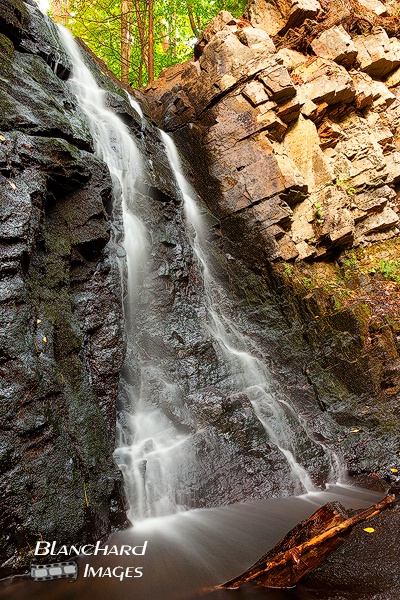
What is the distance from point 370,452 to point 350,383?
4.93 ft

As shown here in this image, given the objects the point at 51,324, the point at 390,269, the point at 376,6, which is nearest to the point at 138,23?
the point at 376,6

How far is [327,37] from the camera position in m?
11.7

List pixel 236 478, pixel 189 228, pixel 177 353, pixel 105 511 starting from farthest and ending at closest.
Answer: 1. pixel 189 228
2. pixel 177 353
3. pixel 236 478
4. pixel 105 511

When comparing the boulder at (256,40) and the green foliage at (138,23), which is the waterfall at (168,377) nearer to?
the boulder at (256,40)

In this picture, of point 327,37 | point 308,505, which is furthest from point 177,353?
point 327,37

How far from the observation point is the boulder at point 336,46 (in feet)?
37.2

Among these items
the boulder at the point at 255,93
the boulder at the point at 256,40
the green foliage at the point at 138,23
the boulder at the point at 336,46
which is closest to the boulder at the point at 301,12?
the boulder at the point at 336,46

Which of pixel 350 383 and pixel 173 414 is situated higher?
pixel 173 414

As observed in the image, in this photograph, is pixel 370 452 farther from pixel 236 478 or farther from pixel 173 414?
pixel 173 414

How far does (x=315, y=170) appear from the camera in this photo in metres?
10.3

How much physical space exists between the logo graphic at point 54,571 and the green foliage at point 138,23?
16.9 metres

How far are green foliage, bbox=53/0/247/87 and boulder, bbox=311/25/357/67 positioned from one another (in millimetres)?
6153

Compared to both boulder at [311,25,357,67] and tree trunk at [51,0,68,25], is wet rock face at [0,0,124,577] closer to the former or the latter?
boulder at [311,25,357,67]

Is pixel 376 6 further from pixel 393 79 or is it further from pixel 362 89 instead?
pixel 362 89
